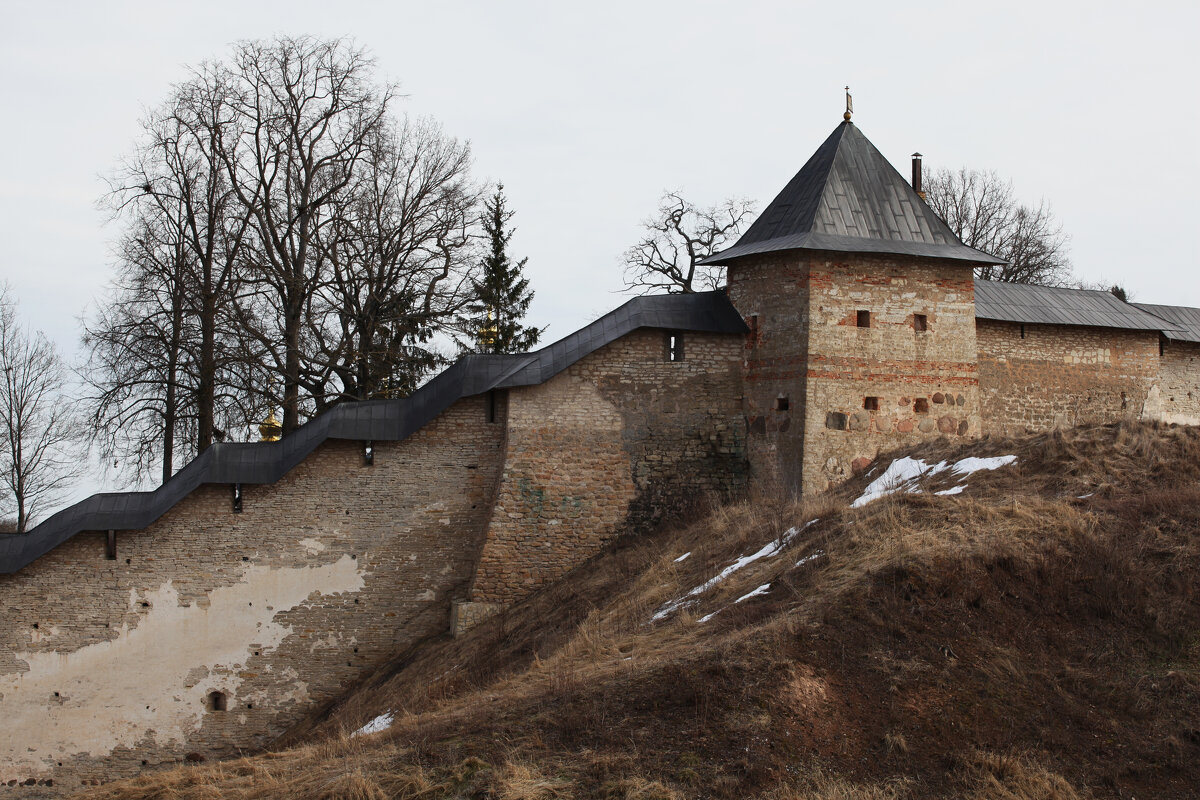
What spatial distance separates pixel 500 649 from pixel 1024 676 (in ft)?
22.1

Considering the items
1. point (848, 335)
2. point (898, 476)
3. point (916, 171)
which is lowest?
point (898, 476)

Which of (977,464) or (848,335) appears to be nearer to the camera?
(977,464)

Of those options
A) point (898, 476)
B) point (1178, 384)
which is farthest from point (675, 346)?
point (1178, 384)

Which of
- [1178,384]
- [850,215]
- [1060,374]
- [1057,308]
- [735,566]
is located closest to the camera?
[735,566]

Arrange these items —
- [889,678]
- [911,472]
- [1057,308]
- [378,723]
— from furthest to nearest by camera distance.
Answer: [1057,308], [911,472], [378,723], [889,678]

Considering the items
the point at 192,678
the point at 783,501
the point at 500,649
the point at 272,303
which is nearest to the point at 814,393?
the point at 783,501

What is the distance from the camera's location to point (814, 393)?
1544 cm

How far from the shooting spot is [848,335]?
1562cm

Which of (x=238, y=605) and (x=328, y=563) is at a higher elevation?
(x=328, y=563)

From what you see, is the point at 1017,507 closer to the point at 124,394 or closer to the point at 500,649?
the point at 500,649

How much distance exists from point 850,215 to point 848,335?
71.9 inches

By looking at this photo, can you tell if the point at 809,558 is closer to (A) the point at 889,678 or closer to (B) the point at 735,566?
(B) the point at 735,566

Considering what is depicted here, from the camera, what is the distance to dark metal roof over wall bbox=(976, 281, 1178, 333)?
18.0 metres

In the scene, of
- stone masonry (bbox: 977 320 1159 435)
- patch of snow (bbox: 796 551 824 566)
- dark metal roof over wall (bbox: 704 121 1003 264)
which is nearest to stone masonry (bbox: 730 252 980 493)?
dark metal roof over wall (bbox: 704 121 1003 264)
